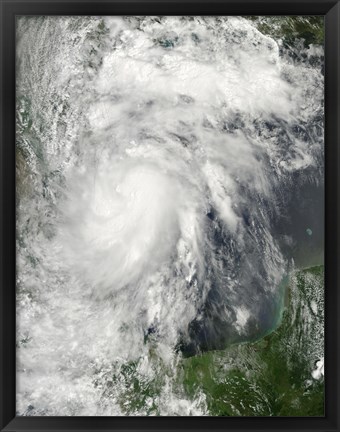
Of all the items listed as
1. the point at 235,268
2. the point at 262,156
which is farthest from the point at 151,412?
the point at 262,156

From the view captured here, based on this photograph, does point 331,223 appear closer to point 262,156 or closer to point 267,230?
point 267,230

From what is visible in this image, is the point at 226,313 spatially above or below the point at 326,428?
above

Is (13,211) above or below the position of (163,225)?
below

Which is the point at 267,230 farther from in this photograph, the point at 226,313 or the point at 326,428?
the point at 326,428
